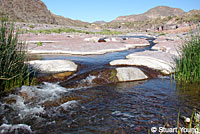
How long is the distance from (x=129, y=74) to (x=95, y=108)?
2432mm

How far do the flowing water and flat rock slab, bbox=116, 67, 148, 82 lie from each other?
60cm

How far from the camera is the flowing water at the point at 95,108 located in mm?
2793

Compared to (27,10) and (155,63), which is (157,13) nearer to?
(27,10)

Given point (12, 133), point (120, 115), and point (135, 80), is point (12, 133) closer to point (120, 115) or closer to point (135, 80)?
point (120, 115)

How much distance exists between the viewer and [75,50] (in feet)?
29.8

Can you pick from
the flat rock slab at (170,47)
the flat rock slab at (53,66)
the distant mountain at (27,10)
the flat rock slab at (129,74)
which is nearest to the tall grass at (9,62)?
the flat rock slab at (53,66)

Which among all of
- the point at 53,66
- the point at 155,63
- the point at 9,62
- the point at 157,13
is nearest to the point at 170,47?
the point at 155,63

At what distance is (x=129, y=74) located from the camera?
563 cm

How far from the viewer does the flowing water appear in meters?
2.79

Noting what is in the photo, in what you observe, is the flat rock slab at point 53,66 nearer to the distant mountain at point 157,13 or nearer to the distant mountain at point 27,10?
the distant mountain at point 27,10

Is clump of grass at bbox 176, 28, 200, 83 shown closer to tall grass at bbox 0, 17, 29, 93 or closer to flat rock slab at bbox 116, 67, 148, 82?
flat rock slab at bbox 116, 67, 148, 82

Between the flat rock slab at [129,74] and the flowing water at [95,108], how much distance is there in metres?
0.60

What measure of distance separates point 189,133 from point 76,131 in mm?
1587

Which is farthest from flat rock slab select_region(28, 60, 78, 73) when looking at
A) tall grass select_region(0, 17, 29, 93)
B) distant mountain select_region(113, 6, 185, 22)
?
distant mountain select_region(113, 6, 185, 22)
